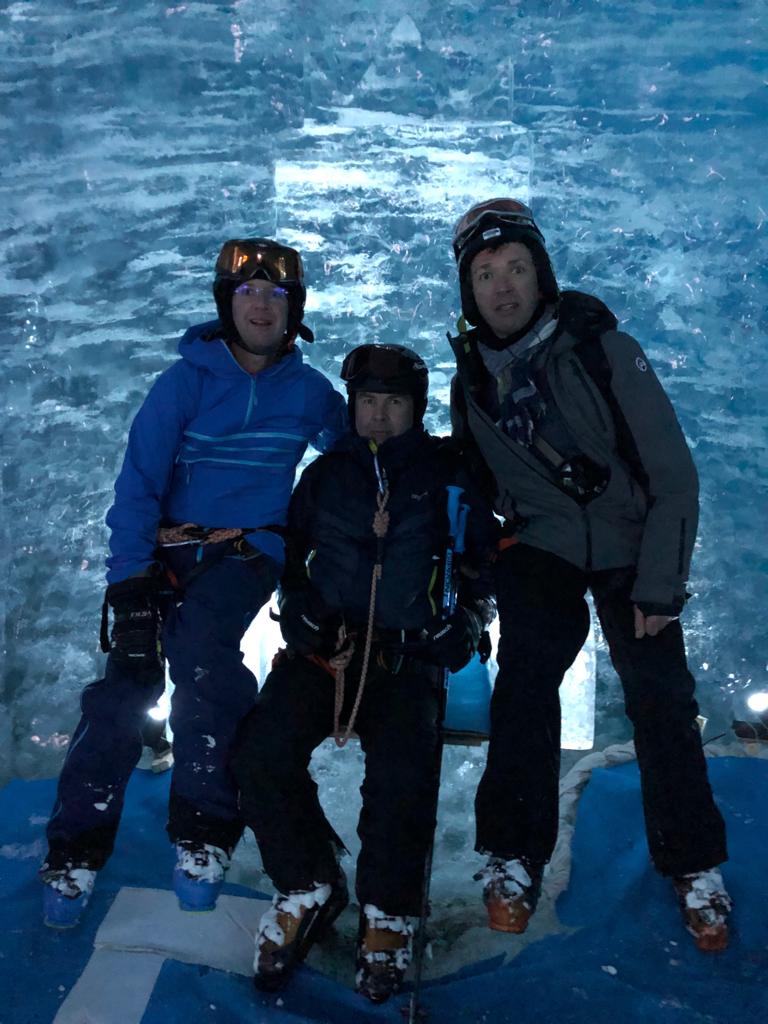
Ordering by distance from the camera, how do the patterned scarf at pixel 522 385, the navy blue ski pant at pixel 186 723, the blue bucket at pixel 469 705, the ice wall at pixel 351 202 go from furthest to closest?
the ice wall at pixel 351 202 < the blue bucket at pixel 469 705 < the patterned scarf at pixel 522 385 < the navy blue ski pant at pixel 186 723

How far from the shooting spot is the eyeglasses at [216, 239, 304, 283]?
107 inches

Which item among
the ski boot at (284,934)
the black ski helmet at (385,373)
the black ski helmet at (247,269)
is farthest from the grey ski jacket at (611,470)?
the ski boot at (284,934)

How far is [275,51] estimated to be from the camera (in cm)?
494

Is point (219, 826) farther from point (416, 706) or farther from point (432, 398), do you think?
point (432, 398)

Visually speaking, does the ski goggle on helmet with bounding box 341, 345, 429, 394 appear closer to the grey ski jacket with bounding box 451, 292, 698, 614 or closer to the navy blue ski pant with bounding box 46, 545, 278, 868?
the grey ski jacket with bounding box 451, 292, 698, 614

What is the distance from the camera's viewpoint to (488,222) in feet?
8.54

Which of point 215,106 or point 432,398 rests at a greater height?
point 215,106

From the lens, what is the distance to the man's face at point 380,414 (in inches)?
108

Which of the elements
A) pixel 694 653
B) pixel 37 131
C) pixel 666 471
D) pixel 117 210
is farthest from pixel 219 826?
pixel 37 131

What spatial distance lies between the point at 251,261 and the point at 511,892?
6.64 ft

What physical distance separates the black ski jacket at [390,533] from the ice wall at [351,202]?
8.02ft

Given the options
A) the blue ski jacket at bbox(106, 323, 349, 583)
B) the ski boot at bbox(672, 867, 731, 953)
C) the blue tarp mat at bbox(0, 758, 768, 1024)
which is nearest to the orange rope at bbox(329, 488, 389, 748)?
the blue ski jacket at bbox(106, 323, 349, 583)

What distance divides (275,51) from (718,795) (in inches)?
181

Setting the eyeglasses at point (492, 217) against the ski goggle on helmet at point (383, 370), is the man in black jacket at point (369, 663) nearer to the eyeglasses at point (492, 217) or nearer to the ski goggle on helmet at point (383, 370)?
the ski goggle on helmet at point (383, 370)
